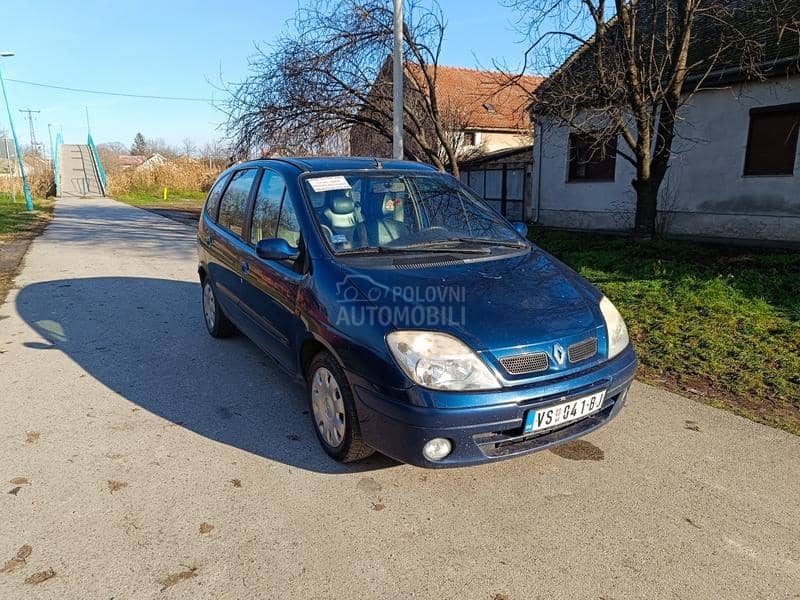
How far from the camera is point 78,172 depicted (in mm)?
43125

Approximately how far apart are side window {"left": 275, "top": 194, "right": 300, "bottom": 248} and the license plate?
5.94 ft

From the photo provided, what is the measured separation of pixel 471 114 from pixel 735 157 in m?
14.8

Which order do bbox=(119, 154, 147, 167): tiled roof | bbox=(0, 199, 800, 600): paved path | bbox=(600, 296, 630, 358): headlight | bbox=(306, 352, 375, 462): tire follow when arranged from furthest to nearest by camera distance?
bbox=(119, 154, 147, 167): tiled roof, bbox=(600, 296, 630, 358): headlight, bbox=(306, 352, 375, 462): tire, bbox=(0, 199, 800, 600): paved path

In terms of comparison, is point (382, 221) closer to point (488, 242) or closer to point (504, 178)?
point (488, 242)

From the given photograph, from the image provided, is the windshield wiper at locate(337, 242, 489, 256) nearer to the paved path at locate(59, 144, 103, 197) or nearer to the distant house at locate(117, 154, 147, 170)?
the paved path at locate(59, 144, 103, 197)

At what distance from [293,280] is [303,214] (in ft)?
1.49

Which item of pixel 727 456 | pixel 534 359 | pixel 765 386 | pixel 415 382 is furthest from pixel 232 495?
pixel 765 386

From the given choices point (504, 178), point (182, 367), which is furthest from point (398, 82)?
point (504, 178)

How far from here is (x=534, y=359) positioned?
2.66 meters

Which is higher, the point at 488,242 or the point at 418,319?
the point at 488,242

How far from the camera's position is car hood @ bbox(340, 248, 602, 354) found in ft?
8.84

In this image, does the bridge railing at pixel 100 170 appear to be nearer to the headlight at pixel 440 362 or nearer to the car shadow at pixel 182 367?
the car shadow at pixel 182 367

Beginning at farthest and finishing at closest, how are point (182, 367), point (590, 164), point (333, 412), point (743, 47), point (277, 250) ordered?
1. point (590, 164)
2. point (743, 47)
3. point (182, 367)
4. point (277, 250)
5. point (333, 412)

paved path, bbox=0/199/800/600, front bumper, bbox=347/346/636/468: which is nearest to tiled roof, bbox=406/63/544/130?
paved path, bbox=0/199/800/600
